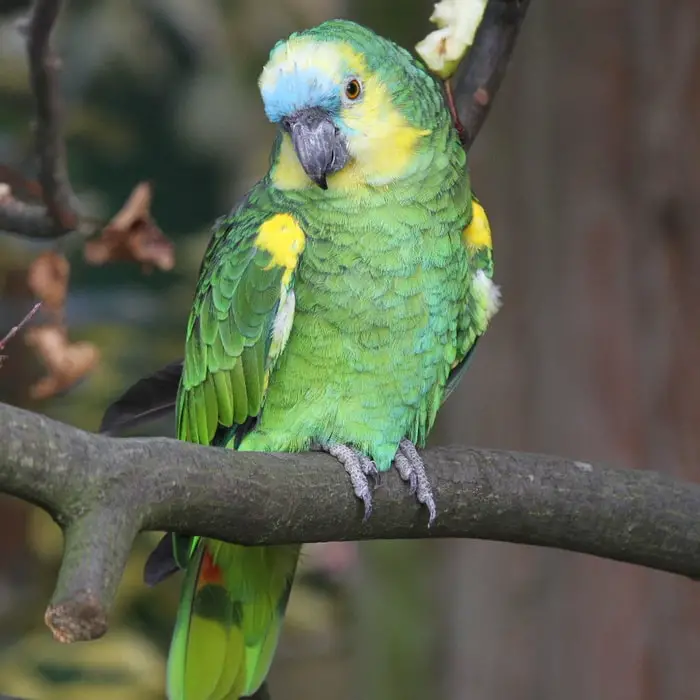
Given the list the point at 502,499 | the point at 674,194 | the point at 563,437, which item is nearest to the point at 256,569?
the point at 502,499

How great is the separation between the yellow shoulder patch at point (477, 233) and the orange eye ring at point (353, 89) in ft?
0.71

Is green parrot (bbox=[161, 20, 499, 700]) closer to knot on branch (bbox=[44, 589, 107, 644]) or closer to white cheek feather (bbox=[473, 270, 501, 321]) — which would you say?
white cheek feather (bbox=[473, 270, 501, 321])

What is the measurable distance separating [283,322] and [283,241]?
87 millimetres

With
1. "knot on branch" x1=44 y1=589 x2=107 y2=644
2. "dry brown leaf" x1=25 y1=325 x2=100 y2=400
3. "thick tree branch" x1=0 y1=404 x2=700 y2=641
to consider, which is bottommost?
"knot on branch" x1=44 y1=589 x2=107 y2=644

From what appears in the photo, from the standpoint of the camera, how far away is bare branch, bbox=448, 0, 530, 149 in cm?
119

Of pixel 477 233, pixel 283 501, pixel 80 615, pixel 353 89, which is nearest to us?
pixel 80 615

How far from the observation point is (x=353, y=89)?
1.13 m

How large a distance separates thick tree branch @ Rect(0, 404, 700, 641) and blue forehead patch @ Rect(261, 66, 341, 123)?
0.37 m

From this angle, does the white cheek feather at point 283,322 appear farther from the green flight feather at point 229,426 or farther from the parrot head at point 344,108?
the parrot head at point 344,108

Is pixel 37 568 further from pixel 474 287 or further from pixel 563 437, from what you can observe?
pixel 474 287

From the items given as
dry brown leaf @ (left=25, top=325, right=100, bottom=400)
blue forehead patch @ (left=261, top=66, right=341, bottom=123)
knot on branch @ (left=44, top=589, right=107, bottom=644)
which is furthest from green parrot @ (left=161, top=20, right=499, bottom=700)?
knot on branch @ (left=44, top=589, right=107, bottom=644)

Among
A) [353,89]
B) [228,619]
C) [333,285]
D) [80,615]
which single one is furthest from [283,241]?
[80,615]

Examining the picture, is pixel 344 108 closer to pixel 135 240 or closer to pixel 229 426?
pixel 135 240

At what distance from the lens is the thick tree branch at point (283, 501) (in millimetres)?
644
